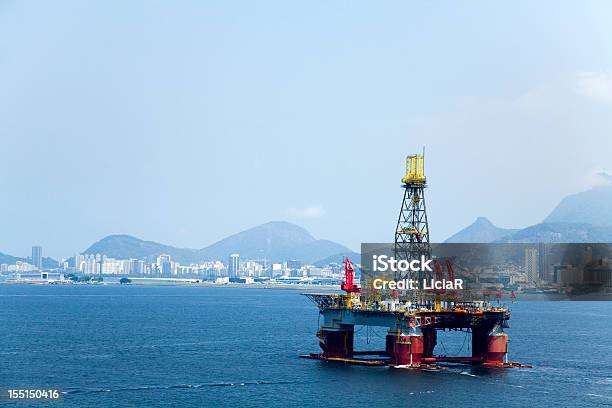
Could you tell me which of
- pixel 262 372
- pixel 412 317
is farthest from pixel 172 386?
pixel 412 317

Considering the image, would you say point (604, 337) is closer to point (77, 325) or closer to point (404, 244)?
point (404, 244)

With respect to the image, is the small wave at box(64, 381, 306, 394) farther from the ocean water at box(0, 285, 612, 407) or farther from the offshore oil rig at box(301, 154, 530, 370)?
the offshore oil rig at box(301, 154, 530, 370)

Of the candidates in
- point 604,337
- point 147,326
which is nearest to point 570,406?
point 604,337

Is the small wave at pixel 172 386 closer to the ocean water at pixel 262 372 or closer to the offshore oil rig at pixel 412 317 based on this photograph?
the ocean water at pixel 262 372

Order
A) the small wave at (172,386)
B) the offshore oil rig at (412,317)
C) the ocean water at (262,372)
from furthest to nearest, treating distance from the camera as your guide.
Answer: the offshore oil rig at (412,317) → the small wave at (172,386) → the ocean water at (262,372)

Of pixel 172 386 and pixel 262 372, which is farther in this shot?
pixel 262 372

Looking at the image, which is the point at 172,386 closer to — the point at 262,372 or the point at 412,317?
the point at 262,372

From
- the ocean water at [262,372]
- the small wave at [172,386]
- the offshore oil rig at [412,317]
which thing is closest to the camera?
the ocean water at [262,372]

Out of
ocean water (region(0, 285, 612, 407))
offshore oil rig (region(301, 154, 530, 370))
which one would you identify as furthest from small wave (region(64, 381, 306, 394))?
offshore oil rig (region(301, 154, 530, 370))

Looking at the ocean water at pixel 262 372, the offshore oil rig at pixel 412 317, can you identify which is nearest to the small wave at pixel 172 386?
the ocean water at pixel 262 372
